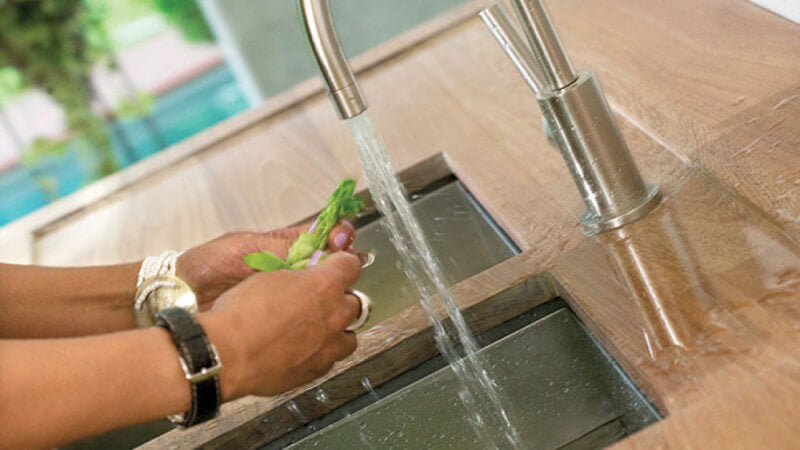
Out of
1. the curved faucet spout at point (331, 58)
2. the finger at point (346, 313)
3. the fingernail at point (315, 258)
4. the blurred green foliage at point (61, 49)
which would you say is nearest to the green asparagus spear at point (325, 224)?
the fingernail at point (315, 258)

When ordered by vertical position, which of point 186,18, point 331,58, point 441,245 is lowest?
point 441,245

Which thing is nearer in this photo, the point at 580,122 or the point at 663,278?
the point at 663,278

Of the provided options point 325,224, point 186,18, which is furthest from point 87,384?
point 186,18

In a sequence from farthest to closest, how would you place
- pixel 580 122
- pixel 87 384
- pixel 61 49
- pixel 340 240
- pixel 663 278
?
pixel 61 49 → pixel 340 240 → pixel 580 122 → pixel 663 278 → pixel 87 384

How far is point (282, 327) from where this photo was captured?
40.6 inches

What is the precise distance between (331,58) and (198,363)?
1.01 ft

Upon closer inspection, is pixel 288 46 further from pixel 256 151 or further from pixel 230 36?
pixel 256 151

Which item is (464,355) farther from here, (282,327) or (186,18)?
(186,18)

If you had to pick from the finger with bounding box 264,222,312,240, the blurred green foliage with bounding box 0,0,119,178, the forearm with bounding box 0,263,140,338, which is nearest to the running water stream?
the finger with bounding box 264,222,312,240

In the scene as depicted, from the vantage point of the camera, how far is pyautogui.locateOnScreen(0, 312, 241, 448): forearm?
2.99 feet

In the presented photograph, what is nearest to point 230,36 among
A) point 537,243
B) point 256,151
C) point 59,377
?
point 256,151

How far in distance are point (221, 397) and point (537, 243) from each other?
1.44 ft

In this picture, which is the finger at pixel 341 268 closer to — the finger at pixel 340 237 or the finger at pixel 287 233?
the finger at pixel 340 237

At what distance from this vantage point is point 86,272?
1.43 meters
